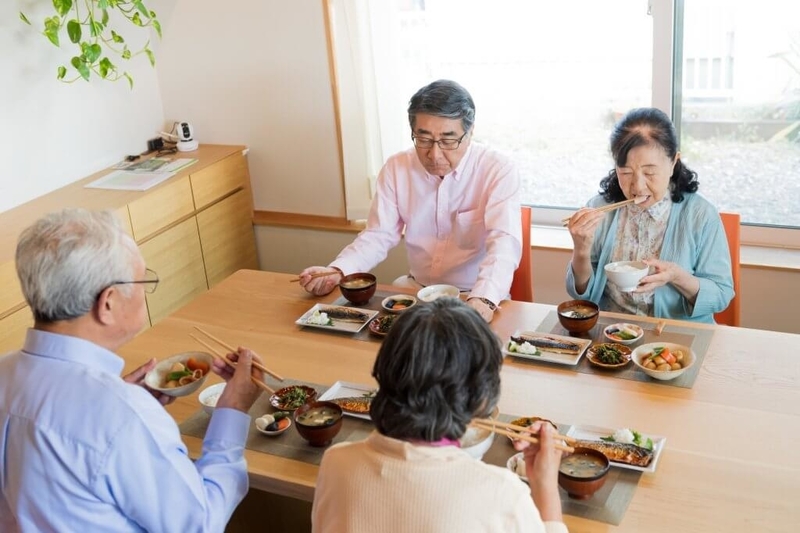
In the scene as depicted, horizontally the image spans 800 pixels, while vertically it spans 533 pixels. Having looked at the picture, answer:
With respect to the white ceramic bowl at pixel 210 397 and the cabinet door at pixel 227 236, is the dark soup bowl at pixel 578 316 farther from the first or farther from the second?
the cabinet door at pixel 227 236

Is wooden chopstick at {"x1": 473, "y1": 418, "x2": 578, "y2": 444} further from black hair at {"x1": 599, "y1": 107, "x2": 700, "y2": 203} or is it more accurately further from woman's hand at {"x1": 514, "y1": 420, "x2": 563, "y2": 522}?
black hair at {"x1": 599, "y1": 107, "x2": 700, "y2": 203}

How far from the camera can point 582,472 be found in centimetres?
166

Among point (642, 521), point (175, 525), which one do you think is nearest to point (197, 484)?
point (175, 525)

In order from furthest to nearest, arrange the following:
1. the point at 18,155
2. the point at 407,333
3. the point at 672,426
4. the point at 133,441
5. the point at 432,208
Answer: the point at 18,155
the point at 432,208
the point at 672,426
the point at 133,441
the point at 407,333

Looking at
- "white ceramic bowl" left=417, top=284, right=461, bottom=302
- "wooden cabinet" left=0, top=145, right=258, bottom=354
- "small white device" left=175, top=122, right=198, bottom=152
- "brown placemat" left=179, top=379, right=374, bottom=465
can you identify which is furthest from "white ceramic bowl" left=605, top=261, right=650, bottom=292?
"small white device" left=175, top=122, right=198, bottom=152

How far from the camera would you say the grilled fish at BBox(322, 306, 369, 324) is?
249 cm

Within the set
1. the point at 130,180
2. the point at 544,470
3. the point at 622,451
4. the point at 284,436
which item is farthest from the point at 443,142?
the point at 130,180

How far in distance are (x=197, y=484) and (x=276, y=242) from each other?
271 cm

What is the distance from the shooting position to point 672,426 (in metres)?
1.86

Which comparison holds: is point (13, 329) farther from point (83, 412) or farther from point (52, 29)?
point (83, 412)

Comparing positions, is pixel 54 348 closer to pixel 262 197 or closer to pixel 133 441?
pixel 133 441

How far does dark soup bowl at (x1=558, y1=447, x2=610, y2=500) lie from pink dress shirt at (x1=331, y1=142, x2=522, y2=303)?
1106mm

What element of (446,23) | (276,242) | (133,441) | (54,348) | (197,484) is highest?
(446,23)

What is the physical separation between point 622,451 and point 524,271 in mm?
1182
